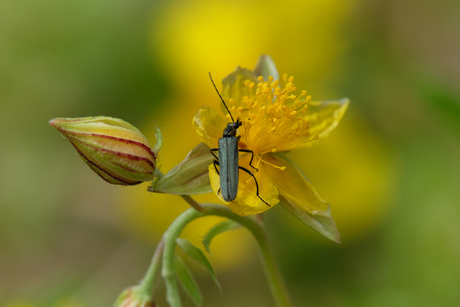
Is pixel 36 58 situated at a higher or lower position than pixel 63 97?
higher

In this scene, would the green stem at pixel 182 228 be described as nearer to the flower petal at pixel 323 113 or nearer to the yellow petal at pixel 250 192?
the yellow petal at pixel 250 192

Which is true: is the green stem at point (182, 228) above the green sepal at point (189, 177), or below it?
below

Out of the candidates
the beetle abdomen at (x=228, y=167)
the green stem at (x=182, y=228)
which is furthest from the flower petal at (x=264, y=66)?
the green stem at (x=182, y=228)

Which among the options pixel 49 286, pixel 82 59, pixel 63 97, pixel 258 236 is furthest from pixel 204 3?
pixel 258 236

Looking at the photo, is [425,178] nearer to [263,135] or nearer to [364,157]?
[364,157]

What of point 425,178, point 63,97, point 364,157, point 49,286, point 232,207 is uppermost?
point 63,97

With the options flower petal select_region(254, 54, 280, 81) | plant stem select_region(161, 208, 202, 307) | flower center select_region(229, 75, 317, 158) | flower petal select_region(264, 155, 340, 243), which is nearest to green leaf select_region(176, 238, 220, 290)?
plant stem select_region(161, 208, 202, 307)

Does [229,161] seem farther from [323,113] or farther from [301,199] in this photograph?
[323,113]
